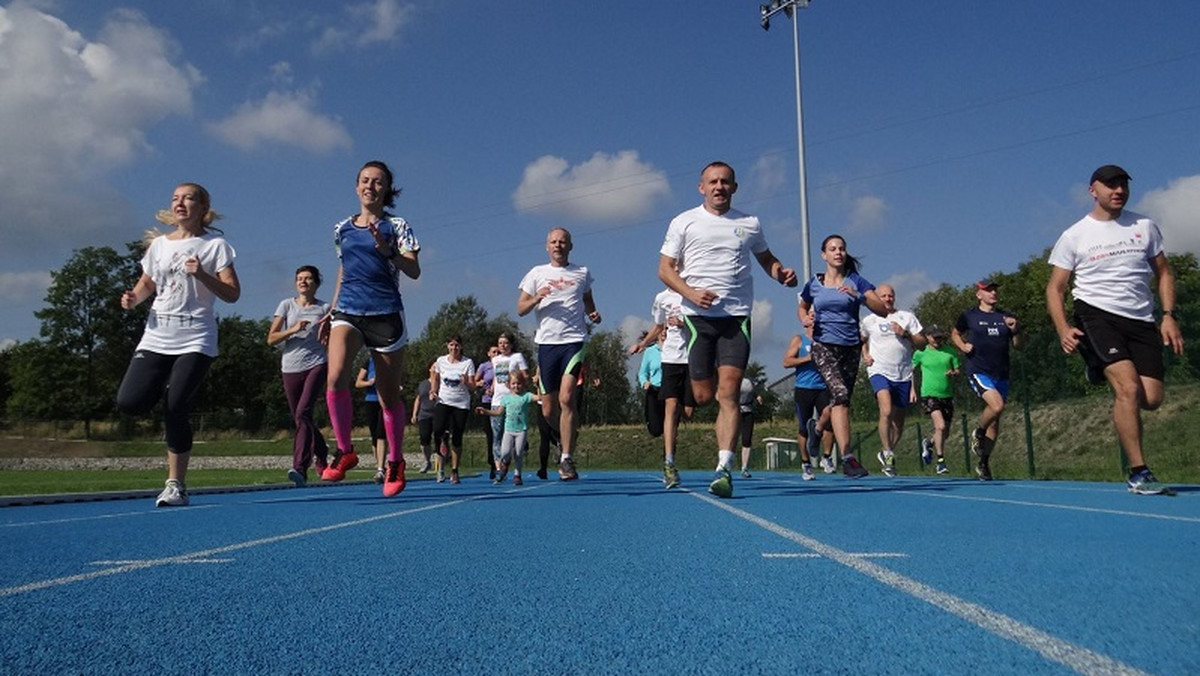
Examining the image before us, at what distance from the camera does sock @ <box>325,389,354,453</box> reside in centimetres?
643

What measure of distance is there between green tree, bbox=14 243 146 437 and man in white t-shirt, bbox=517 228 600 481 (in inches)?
2650

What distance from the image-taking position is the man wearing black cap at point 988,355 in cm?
934

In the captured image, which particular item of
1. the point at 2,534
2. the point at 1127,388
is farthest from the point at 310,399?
the point at 1127,388

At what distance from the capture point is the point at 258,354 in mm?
90375

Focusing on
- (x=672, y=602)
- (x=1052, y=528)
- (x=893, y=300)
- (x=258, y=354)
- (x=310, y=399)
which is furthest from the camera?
(x=258, y=354)

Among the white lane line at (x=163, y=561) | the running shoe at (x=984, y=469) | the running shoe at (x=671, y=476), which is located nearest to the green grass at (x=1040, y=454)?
the running shoe at (x=984, y=469)

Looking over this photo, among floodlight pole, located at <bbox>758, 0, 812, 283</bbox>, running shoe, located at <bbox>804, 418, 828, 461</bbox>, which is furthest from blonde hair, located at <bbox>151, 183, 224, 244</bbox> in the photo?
floodlight pole, located at <bbox>758, 0, 812, 283</bbox>

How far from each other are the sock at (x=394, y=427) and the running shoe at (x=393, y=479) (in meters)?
0.04

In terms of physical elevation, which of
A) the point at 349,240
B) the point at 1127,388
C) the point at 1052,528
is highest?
the point at 349,240

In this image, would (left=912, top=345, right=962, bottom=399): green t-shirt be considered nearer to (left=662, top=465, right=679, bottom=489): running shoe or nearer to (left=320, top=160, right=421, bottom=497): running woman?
(left=662, top=465, right=679, bottom=489): running shoe

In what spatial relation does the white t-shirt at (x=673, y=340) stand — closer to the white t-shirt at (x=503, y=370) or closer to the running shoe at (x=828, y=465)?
the white t-shirt at (x=503, y=370)

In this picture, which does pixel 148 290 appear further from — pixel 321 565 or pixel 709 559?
pixel 709 559

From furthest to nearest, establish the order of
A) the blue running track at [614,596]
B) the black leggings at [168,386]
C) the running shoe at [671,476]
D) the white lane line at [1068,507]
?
the running shoe at [671,476]
the black leggings at [168,386]
the white lane line at [1068,507]
the blue running track at [614,596]

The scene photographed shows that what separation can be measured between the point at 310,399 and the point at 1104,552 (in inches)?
285
